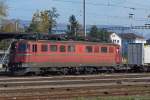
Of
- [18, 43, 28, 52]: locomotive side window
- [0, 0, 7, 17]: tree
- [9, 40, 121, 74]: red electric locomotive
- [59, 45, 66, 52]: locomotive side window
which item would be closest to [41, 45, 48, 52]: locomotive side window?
[9, 40, 121, 74]: red electric locomotive

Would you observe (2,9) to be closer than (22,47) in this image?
No

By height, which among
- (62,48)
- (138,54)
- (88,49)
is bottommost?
(138,54)

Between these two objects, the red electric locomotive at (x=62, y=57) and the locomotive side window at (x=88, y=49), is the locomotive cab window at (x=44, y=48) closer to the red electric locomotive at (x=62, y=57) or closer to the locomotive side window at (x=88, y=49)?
the red electric locomotive at (x=62, y=57)

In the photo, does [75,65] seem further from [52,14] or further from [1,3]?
[52,14]

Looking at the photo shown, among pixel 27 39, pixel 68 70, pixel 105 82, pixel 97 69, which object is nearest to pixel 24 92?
pixel 105 82

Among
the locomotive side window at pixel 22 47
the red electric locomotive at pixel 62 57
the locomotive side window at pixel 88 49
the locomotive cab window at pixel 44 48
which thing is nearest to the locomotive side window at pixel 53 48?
the red electric locomotive at pixel 62 57

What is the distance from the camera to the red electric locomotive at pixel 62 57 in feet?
122

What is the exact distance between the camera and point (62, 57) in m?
39.5

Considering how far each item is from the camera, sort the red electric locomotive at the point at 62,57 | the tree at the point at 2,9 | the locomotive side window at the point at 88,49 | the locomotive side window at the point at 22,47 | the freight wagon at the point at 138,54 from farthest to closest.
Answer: the tree at the point at 2,9 < the freight wagon at the point at 138,54 < the locomotive side window at the point at 88,49 < the red electric locomotive at the point at 62,57 < the locomotive side window at the point at 22,47

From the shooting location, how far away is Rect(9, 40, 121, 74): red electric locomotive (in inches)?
1469

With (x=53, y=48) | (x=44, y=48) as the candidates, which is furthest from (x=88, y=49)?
(x=44, y=48)

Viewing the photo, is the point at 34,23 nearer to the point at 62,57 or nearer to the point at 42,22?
the point at 42,22

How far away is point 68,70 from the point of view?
4069 cm

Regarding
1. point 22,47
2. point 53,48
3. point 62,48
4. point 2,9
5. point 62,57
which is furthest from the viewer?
point 2,9
